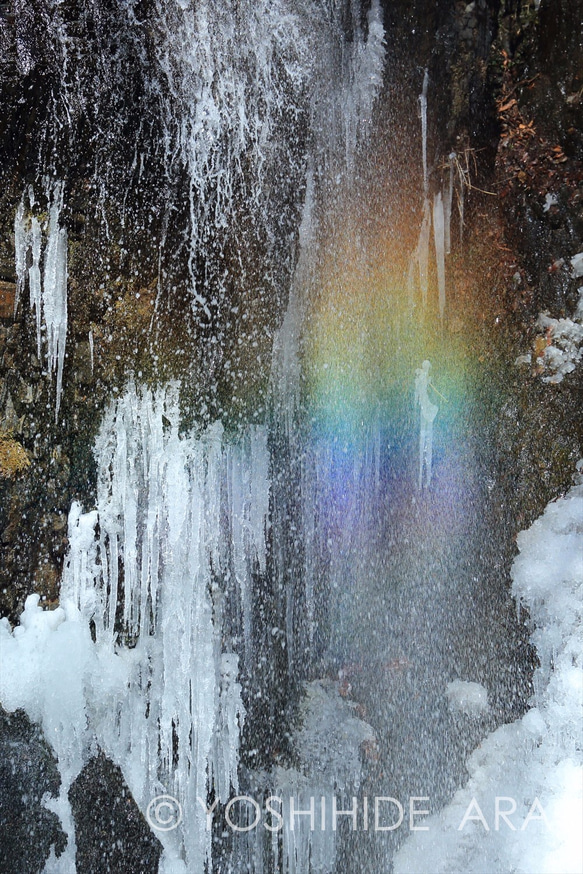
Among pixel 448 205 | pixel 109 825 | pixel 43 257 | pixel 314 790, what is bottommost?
pixel 109 825

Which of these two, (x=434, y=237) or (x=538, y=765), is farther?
(x=434, y=237)

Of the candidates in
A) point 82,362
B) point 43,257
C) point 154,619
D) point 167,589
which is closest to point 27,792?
point 154,619

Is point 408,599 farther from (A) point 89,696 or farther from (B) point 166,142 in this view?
(B) point 166,142

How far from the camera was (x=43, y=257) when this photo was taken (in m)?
2.71

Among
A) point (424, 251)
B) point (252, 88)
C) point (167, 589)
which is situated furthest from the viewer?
point (424, 251)

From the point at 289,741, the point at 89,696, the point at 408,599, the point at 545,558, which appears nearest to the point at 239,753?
the point at 289,741

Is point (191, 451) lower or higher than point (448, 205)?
lower

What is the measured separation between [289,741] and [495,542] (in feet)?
3.90

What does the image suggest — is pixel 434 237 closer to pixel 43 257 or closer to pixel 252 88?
pixel 252 88

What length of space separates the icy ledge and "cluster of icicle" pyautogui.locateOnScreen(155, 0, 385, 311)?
175 centimetres

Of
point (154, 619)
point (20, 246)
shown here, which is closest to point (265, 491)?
point (154, 619)

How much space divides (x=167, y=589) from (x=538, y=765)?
1603 mm

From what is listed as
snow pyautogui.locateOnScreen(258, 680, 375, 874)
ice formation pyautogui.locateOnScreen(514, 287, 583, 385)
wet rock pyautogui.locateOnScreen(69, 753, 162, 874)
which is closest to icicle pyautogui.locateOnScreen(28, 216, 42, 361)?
wet rock pyautogui.locateOnScreen(69, 753, 162, 874)

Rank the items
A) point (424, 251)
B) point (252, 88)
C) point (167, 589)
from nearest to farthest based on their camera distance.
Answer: point (252, 88)
point (167, 589)
point (424, 251)
